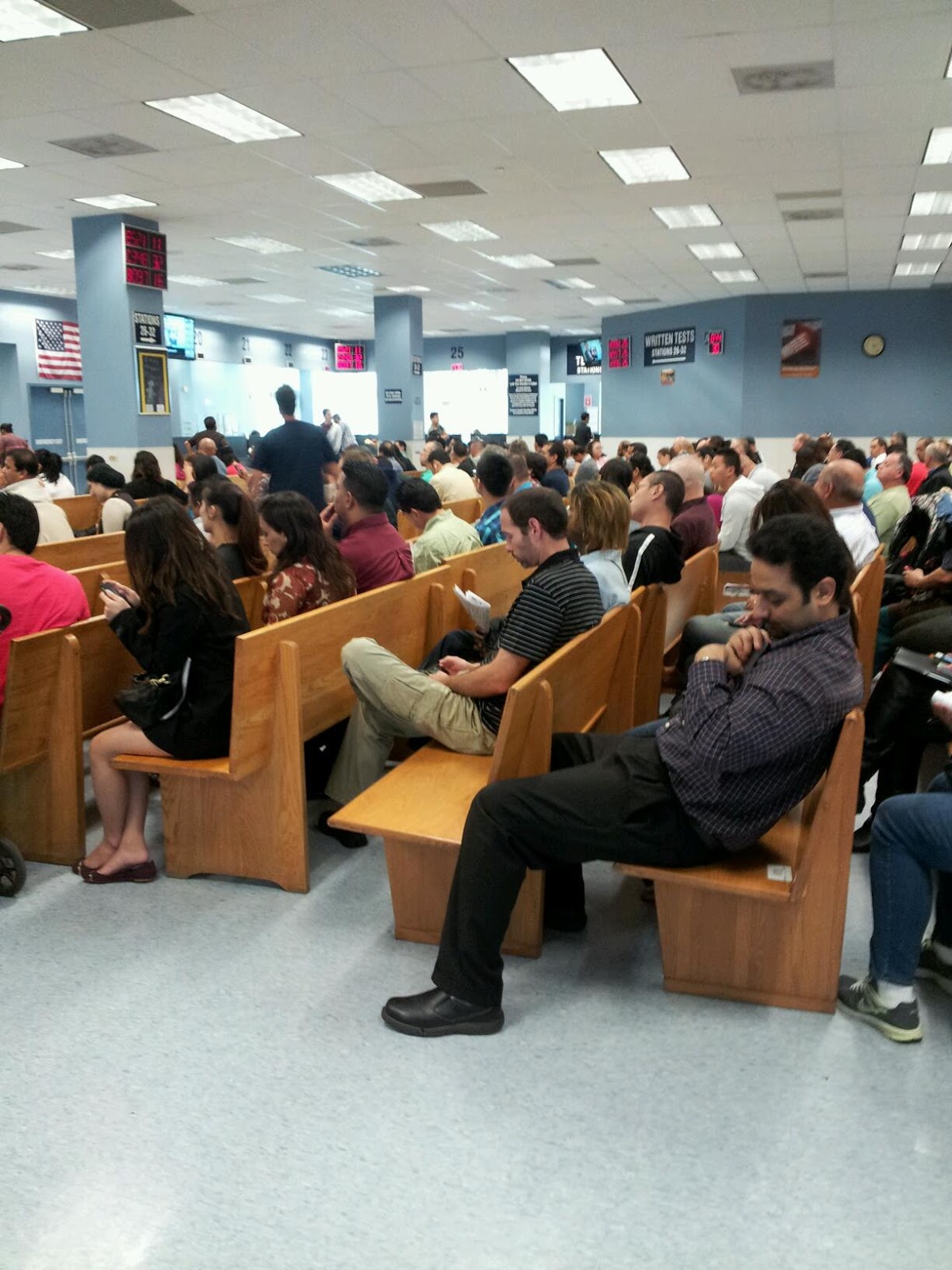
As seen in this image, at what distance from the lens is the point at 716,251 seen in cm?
1133

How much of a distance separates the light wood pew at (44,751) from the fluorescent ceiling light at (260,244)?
826 cm

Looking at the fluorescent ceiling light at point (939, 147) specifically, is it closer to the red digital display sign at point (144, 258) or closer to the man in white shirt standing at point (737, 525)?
the man in white shirt standing at point (737, 525)

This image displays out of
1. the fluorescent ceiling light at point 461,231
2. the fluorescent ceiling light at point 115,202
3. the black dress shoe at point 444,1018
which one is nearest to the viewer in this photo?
the black dress shoe at point 444,1018

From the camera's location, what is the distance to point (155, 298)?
9180mm

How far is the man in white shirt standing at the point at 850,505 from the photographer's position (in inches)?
165

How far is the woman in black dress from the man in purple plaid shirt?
1.03m

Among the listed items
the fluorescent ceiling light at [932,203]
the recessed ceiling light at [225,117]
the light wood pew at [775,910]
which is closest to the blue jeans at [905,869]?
the light wood pew at [775,910]

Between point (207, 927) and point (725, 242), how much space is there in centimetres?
1003

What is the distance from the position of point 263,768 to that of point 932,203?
849cm

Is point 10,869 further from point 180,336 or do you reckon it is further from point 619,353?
point 619,353

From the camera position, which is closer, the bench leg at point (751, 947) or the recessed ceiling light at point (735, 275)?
the bench leg at point (751, 947)

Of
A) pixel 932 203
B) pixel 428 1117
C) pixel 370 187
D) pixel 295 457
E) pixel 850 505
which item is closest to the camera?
pixel 428 1117

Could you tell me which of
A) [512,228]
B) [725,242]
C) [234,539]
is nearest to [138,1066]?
[234,539]

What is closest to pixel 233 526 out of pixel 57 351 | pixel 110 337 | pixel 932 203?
pixel 110 337
